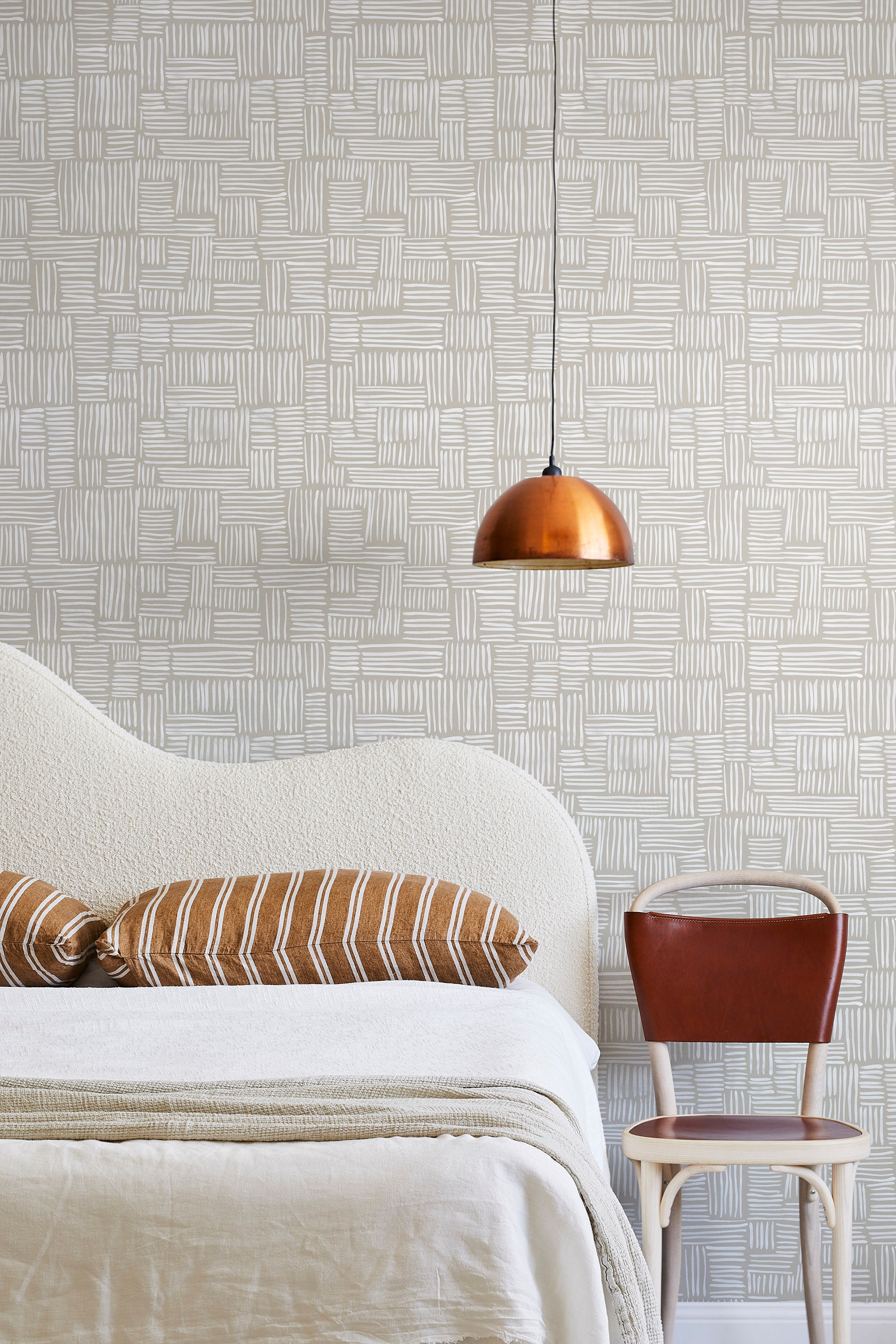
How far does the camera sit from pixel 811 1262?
87.8 inches

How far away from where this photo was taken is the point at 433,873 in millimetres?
2477

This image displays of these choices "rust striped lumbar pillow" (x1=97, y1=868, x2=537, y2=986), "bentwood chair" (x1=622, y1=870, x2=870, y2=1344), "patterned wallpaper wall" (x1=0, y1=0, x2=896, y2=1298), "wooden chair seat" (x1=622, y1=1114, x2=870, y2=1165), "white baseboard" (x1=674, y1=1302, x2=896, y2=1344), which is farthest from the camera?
"patterned wallpaper wall" (x1=0, y1=0, x2=896, y2=1298)

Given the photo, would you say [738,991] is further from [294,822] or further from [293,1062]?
[293,1062]

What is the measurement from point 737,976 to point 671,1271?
532 millimetres

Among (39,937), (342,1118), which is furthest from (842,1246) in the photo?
(39,937)

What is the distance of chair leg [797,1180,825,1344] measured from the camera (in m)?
2.19

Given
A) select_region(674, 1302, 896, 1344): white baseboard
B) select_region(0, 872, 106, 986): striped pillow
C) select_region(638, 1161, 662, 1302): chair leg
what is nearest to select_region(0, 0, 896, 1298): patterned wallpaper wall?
select_region(0, 872, 106, 986): striped pillow

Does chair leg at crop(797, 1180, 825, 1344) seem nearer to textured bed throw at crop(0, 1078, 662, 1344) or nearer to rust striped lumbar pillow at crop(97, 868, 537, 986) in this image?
rust striped lumbar pillow at crop(97, 868, 537, 986)

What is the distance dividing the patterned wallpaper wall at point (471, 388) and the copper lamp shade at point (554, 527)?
556 millimetres

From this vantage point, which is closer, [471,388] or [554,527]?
[554,527]

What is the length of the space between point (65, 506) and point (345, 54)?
1.15 metres

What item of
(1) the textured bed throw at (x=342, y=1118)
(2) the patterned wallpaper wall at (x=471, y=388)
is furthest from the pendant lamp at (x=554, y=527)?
(1) the textured bed throw at (x=342, y=1118)

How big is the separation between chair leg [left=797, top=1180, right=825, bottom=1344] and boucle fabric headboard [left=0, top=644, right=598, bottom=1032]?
1.67ft

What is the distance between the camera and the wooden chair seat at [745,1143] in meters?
1.94
